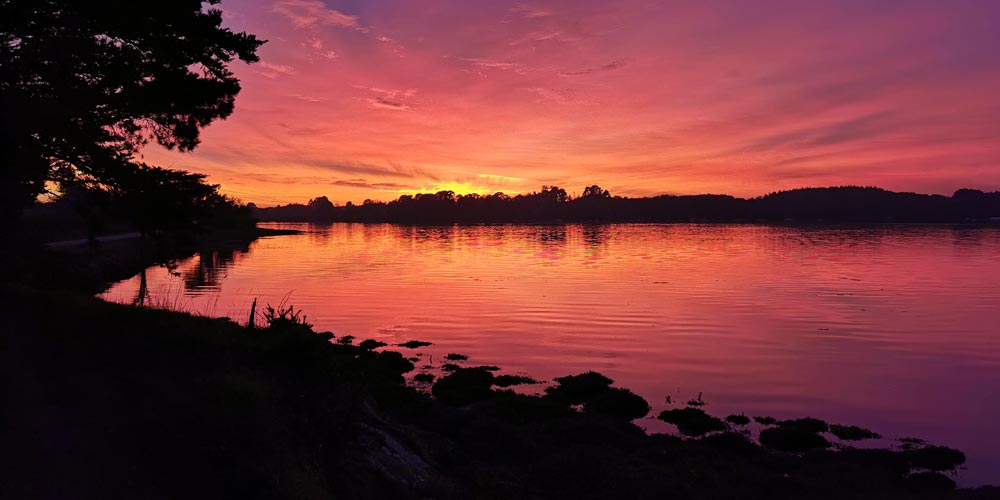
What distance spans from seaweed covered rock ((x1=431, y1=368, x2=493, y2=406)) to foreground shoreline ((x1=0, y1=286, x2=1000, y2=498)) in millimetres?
937

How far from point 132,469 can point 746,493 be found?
1147 centimetres

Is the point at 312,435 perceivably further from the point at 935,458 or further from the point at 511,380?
the point at 935,458

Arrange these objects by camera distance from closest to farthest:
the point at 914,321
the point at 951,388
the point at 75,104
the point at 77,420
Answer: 1. the point at 77,420
2. the point at 75,104
3. the point at 951,388
4. the point at 914,321

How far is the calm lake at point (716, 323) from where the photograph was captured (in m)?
18.5

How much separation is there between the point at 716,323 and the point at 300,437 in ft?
89.9

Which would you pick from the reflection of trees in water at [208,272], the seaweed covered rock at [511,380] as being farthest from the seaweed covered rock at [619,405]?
the reflection of trees in water at [208,272]

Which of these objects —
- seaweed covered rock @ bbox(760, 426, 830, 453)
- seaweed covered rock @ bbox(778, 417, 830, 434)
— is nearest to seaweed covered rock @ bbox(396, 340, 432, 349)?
seaweed covered rock @ bbox(760, 426, 830, 453)

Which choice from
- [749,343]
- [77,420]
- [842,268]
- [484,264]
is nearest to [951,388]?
[749,343]

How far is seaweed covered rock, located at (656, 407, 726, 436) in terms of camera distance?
1573cm

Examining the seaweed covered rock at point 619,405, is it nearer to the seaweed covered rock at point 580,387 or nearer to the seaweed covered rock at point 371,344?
the seaweed covered rock at point 580,387

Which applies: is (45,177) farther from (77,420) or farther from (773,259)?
(773,259)

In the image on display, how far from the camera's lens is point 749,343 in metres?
26.1

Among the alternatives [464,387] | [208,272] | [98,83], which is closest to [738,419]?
[464,387]

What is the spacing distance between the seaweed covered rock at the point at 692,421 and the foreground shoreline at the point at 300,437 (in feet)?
0.21
